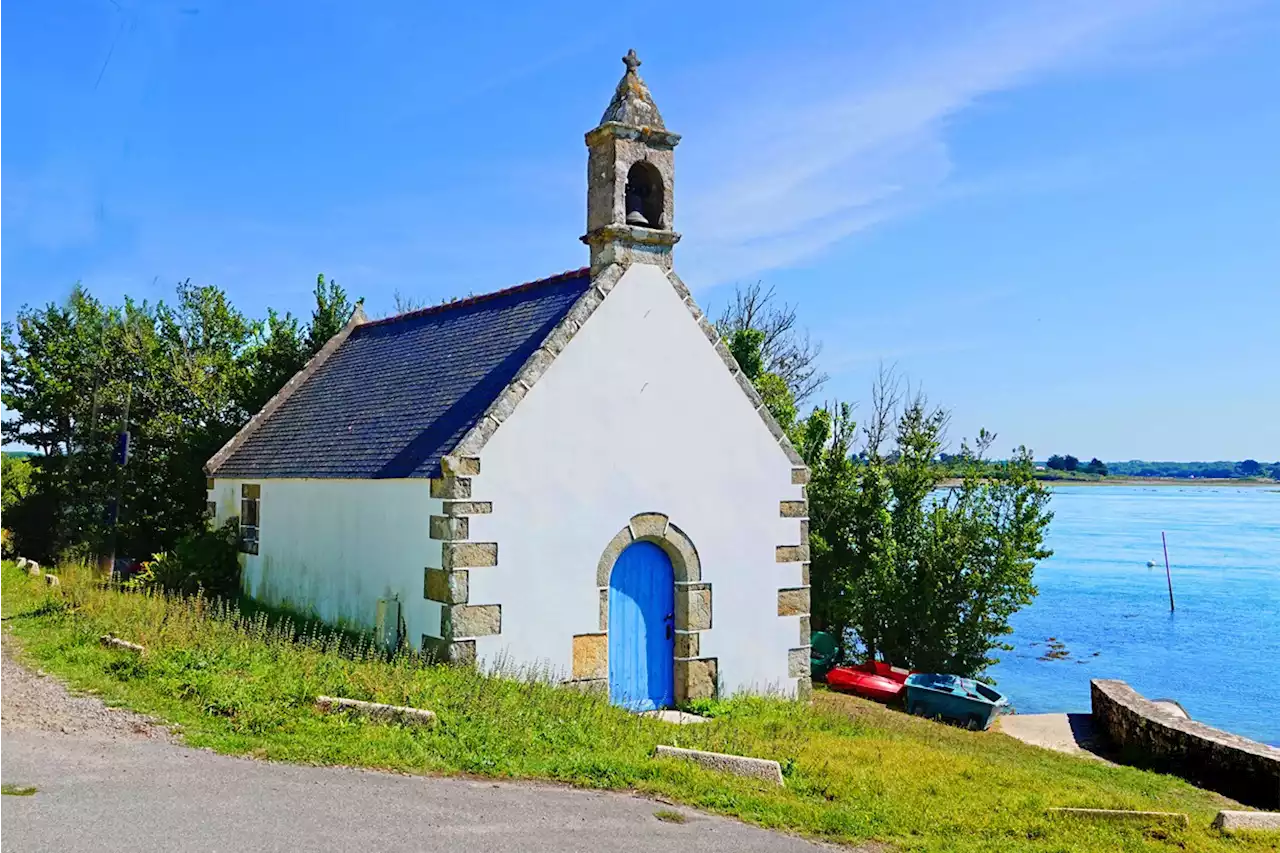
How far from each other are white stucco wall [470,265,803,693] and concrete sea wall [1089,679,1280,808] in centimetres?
659

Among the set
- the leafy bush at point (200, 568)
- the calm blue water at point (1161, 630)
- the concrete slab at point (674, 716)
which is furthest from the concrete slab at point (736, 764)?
the calm blue water at point (1161, 630)

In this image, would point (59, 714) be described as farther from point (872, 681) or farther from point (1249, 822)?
point (872, 681)

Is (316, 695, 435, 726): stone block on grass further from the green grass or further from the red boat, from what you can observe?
the red boat

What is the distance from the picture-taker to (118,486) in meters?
24.0

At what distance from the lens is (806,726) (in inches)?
491

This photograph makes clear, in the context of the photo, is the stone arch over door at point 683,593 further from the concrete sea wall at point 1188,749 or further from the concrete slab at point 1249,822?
the concrete sea wall at point 1188,749

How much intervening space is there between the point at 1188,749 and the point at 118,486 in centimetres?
2278

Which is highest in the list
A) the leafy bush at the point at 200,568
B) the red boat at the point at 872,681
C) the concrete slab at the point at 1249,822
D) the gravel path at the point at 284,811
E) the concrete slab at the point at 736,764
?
the leafy bush at the point at 200,568

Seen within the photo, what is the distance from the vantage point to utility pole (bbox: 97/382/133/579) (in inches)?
905

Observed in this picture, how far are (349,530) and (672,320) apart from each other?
559cm

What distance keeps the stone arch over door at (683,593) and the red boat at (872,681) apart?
6.43m

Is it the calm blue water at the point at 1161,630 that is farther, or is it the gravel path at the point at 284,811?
the calm blue water at the point at 1161,630

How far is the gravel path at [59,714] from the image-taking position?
9.41 m

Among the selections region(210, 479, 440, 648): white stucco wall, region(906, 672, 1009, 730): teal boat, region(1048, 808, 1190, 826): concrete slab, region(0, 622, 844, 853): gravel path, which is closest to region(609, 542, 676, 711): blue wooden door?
region(210, 479, 440, 648): white stucco wall
